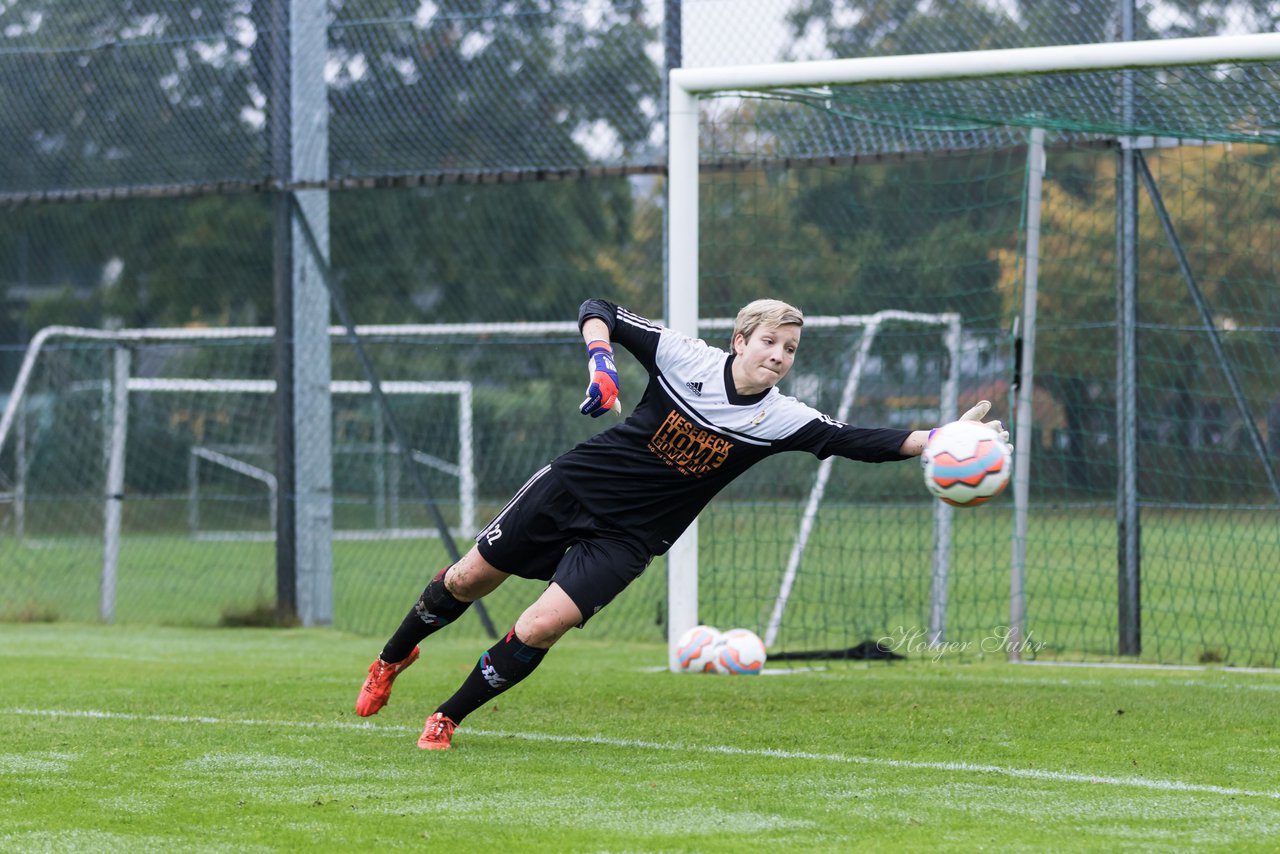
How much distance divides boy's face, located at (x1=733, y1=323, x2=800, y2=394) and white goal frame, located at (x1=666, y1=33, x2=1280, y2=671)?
2250mm

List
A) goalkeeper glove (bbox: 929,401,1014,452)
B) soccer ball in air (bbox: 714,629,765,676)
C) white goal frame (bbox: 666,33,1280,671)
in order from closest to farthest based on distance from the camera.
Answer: goalkeeper glove (bbox: 929,401,1014,452)
white goal frame (bbox: 666,33,1280,671)
soccer ball in air (bbox: 714,629,765,676)

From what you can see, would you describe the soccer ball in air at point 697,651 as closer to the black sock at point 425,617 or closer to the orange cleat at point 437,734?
the black sock at point 425,617

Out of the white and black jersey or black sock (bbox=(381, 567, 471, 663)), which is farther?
black sock (bbox=(381, 567, 471, 663))

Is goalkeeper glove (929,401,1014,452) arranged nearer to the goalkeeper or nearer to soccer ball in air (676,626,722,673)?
the goalkeeper

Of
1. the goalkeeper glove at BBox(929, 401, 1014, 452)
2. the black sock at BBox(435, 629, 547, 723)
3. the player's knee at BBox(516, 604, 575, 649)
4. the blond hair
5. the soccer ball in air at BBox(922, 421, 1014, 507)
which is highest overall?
the blond hair

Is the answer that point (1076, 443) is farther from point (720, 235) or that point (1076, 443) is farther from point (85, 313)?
point (85, 313)

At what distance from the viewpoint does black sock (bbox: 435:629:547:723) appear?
18.3 ft

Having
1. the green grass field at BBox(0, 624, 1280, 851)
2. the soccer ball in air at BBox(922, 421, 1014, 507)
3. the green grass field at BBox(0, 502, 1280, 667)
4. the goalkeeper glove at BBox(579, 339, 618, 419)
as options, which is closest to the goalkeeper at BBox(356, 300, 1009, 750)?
the soccer ball in air at BBox(922, 421, 1014, 507)

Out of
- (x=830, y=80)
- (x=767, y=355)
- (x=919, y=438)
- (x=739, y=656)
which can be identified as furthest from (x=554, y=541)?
(x=830, y=80)

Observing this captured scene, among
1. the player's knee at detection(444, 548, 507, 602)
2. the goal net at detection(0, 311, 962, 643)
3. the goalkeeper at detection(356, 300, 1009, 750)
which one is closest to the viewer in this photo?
the goalkeeper at detection(356, 300, 1009, 750)

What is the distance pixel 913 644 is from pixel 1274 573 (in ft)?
7.46

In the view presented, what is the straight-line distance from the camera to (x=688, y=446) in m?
5.79

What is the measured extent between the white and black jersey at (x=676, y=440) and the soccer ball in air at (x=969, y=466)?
1.33 feet

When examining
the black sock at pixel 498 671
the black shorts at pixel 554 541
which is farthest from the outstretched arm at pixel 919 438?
the black sock at pixel 498 671
